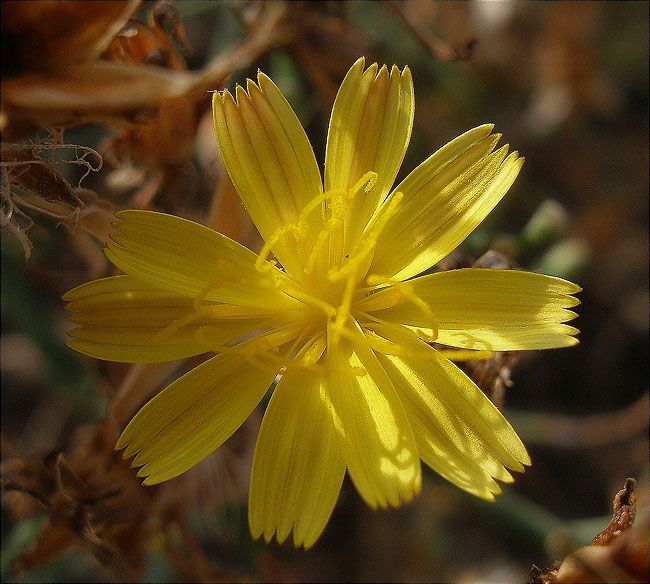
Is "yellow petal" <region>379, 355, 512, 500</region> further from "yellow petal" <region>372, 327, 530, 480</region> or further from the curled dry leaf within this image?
the curled dry leaf

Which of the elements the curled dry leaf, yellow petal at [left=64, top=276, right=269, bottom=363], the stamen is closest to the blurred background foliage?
the curled dry leaf

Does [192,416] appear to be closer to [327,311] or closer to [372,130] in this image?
[327,311]

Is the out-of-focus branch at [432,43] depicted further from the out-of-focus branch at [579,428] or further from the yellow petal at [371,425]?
the out-of-focus branch at [579,428]

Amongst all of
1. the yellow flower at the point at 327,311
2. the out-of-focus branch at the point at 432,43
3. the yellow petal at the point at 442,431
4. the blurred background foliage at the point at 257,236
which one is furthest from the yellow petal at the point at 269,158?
the out-of-focus branch at the point at 432,43

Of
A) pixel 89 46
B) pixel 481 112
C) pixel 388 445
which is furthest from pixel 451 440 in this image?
pixel 481 112

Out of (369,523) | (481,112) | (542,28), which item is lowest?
(369,523)

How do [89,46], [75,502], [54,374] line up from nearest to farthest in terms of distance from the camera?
[89,46], [75,502], [54,374]

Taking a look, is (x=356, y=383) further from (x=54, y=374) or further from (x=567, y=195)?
(x=567, y=195)
